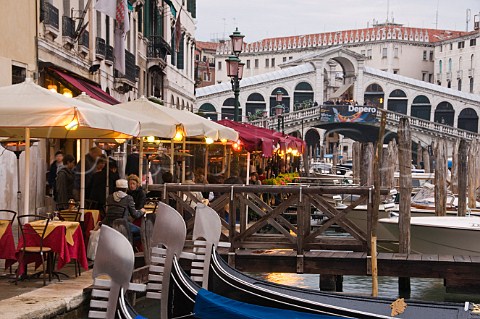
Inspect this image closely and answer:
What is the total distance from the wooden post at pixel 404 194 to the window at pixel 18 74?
583 cm

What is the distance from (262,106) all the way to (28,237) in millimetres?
73009

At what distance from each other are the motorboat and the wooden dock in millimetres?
2925

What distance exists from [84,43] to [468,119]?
65.0 metres

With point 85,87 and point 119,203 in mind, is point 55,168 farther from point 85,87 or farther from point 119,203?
point 119,203

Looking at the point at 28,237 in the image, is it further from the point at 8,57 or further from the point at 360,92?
the point at 360,92

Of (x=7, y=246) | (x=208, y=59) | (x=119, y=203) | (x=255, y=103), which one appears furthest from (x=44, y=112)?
(x=208, y=59)

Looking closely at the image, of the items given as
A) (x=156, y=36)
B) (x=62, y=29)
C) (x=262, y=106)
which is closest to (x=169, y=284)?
(x=62, y=29)

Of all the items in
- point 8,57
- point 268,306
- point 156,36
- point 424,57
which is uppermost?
point 424,57

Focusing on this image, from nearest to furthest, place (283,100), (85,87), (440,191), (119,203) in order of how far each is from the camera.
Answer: (119,203) < (85,87) < (440,191) < (283,100)

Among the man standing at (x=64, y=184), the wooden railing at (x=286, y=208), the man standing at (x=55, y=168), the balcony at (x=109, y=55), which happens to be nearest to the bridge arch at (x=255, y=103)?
the balcony at (x=109, y=55)

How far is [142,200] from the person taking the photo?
12094mm

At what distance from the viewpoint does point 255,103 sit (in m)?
82.8

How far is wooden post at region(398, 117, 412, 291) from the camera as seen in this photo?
13492 millimetres

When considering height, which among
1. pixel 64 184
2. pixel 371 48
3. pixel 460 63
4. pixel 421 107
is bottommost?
pixel 64 184
